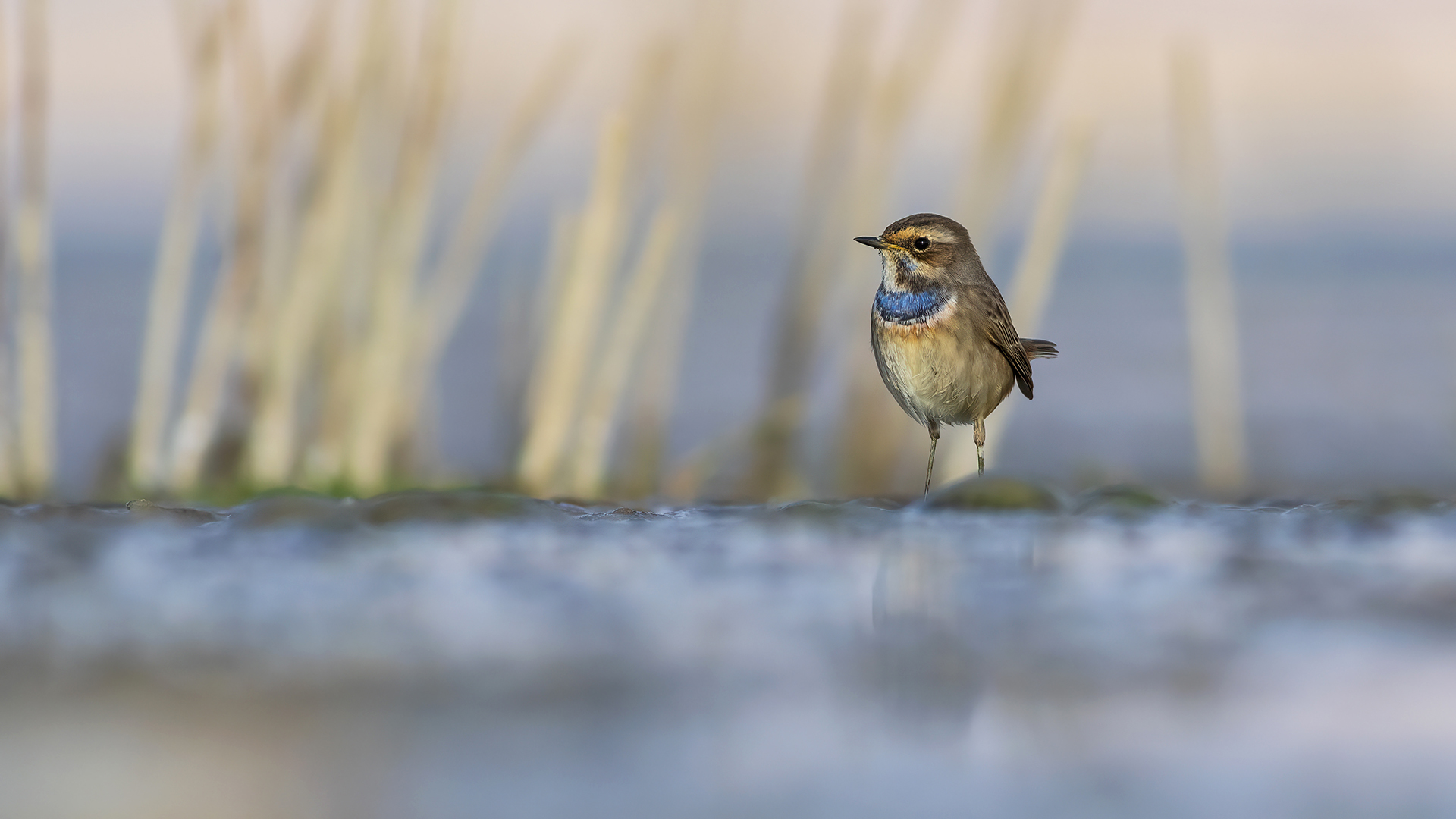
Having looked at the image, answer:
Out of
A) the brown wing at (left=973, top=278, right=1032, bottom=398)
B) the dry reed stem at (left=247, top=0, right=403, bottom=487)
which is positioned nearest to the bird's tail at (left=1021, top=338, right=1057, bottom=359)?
the brown wing at (left=973, top=278, right=1032, bottom=398)

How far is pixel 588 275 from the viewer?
5.75 m

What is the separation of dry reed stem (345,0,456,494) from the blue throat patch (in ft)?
6.48

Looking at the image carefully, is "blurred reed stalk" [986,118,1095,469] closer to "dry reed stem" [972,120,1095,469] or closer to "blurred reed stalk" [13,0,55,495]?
"dry reed stem" [972,120,1095,469]

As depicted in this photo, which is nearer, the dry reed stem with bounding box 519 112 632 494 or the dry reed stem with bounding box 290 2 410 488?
the dry reed stem with bounding box 290 2 410 488

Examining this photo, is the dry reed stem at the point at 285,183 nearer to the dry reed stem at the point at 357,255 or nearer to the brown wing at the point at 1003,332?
the dry reed stem at the point at 357,255

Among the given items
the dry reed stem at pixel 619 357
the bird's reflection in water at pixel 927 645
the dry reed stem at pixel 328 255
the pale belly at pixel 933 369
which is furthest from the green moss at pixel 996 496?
the dry reed stem at pixel 328 255

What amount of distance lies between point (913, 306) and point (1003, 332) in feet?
1.11

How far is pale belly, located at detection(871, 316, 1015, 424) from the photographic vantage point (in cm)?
441

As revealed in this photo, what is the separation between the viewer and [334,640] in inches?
74.5

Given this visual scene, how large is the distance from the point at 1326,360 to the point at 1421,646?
1582cm

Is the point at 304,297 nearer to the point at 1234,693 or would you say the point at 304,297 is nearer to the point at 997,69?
the point at 997,69

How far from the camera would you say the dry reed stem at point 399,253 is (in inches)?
219

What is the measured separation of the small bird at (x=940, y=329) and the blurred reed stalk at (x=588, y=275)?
137 centimetres

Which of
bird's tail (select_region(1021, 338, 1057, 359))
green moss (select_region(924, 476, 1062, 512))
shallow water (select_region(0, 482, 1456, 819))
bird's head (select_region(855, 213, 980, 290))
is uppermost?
bird's head (select_region(855, 213, 980, 290))
